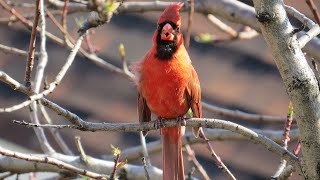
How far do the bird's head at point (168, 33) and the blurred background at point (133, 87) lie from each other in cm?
113

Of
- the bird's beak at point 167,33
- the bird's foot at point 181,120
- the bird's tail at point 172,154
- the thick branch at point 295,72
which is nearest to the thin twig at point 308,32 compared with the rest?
the thick branch at point 295,72

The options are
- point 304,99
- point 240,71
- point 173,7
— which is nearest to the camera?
point 304,99

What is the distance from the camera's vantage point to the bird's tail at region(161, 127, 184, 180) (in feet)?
9.12

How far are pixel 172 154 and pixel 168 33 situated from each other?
47 centimetres

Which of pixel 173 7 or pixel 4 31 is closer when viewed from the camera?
pixel 173 7

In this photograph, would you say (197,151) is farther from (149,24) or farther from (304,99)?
(304,99)

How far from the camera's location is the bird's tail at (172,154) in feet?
9.12

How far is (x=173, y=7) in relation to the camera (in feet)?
8.54

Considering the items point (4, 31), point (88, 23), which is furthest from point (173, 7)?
point (4, 31)

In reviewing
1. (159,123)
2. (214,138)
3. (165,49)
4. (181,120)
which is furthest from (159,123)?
(214,138)

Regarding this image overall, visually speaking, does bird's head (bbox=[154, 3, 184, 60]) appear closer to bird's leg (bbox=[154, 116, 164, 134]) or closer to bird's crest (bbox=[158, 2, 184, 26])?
bird's crest (bbox=[158, 2, 184, 26])

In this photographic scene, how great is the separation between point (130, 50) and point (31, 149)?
74 centimetres

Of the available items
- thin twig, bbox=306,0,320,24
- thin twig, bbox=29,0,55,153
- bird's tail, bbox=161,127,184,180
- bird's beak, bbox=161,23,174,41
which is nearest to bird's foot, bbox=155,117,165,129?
bird's tail, bbox=161,127,184,180

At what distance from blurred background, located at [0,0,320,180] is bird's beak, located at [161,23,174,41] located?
1.20 meters
